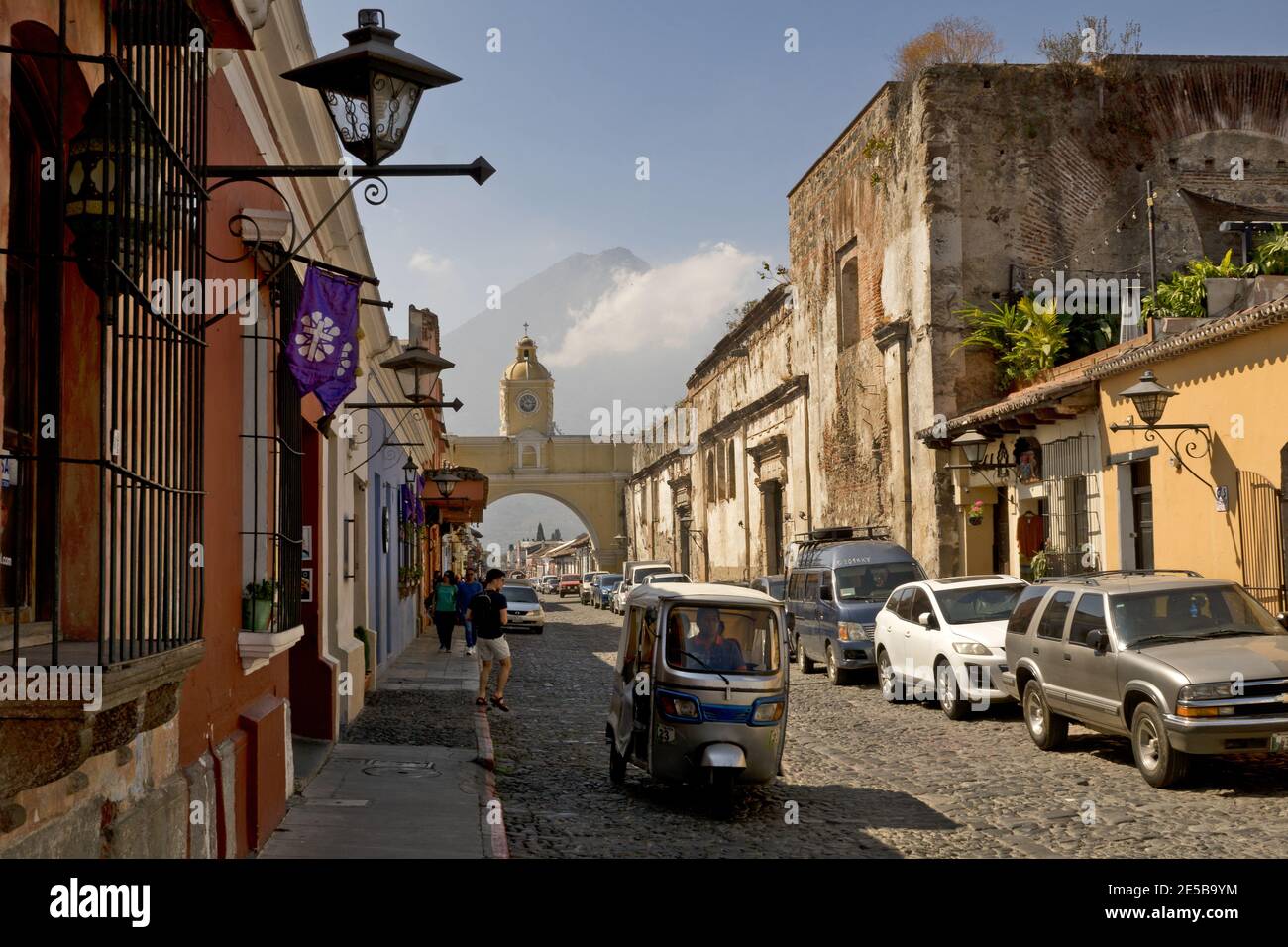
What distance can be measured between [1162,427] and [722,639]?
826cm

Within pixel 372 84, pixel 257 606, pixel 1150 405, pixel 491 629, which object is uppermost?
pixel 372 84

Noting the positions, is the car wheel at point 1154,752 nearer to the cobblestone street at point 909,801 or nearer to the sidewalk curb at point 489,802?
the cobblestone street at point 909,801

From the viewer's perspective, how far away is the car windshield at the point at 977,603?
49.8ft

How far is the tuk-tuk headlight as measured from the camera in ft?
31.3

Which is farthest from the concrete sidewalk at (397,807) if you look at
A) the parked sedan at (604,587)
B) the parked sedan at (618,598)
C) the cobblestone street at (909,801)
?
the parked sedan at (604,587)

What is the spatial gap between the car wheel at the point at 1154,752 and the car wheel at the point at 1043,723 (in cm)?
136

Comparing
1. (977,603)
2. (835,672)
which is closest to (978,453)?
(835,672)

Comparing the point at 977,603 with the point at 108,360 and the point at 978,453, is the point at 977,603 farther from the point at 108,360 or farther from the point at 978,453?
the point at 108,360

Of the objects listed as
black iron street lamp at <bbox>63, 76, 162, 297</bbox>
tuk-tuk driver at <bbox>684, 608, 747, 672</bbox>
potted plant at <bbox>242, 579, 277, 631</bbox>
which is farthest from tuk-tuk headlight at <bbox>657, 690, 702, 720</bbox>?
black iron street lamp at <bbox>63, 76, 162, 297</bbox>

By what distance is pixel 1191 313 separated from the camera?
1964cm

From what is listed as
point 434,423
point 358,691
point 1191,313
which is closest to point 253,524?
point 358,691

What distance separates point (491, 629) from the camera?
1524 centimetres

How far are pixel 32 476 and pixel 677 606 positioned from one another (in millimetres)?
6085

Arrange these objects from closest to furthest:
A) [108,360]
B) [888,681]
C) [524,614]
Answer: [108,360] < [888,681] < [524,614]
